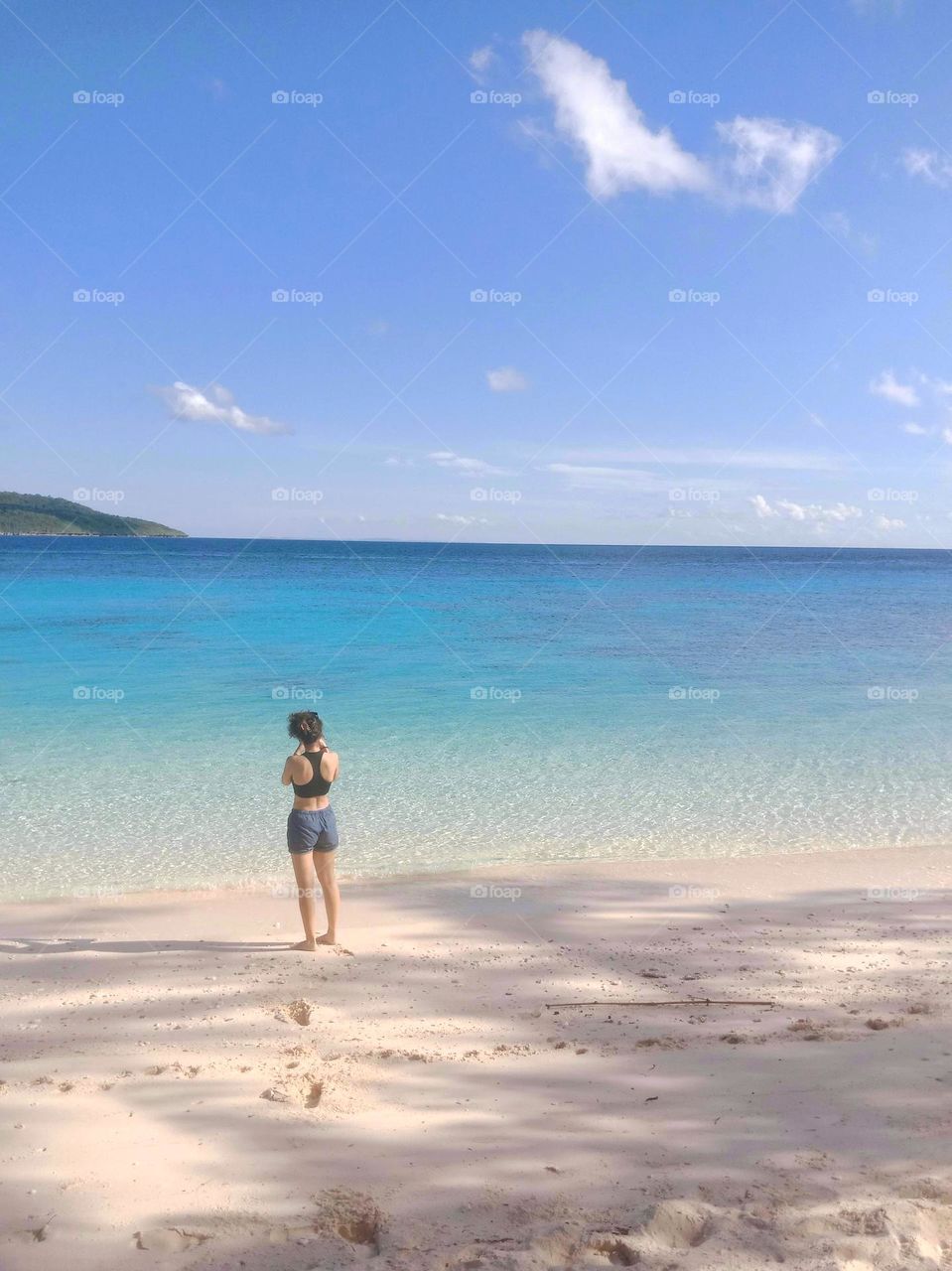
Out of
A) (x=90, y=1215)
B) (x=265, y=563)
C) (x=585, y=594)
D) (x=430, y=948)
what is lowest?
(x=90, y=1215)

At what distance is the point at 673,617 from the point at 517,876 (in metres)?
29.0

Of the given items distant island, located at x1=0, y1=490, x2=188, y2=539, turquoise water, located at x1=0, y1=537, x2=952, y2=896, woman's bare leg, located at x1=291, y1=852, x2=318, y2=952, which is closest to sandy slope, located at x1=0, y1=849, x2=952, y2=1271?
woman's bare leg, located at x1=291, y1=852, x2=318, y2=952

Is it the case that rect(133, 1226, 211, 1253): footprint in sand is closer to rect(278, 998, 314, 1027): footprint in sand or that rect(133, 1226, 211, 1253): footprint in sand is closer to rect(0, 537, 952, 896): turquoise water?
rect(278, 998, 314, 1027): footprint in sand

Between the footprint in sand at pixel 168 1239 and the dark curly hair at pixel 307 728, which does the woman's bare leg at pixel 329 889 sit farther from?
the footprint in sand at pixel 168 1239

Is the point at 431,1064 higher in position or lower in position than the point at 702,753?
lower

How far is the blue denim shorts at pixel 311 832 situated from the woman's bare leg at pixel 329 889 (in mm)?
63

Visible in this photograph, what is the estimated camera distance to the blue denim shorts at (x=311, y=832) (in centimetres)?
650

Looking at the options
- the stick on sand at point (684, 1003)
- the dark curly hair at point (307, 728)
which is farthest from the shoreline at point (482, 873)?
the stick on sand at point (684, 1003)

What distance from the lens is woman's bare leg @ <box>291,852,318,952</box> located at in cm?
641

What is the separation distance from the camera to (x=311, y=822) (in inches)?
256

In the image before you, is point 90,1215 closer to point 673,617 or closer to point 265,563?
point 673,617

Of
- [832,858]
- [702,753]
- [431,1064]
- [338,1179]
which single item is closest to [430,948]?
[431,1064]

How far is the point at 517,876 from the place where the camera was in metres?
8.39

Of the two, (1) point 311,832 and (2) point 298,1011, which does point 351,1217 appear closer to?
(2) point 298,1011
